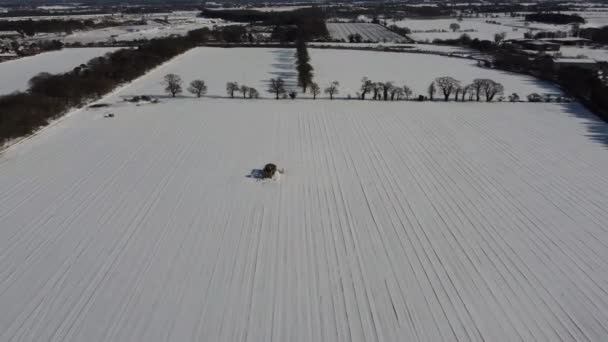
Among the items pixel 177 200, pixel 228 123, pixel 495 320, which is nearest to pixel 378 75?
pixel 228 123

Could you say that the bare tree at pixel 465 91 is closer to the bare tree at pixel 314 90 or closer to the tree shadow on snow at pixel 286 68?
the bare tree at pixel 314 90

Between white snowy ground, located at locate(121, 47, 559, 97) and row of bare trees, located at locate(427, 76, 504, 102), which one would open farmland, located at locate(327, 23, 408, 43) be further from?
row of bare trees, located at locate(427, 76, 504, 102)

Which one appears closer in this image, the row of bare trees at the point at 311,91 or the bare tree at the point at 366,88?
the bare tree at the point at 366,88

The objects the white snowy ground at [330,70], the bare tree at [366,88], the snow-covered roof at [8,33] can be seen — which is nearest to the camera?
the bare tree at [366,88]

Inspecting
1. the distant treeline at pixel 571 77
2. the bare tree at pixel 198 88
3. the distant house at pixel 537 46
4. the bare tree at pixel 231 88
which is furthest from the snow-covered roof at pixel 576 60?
the bare tree at pixel 198 88

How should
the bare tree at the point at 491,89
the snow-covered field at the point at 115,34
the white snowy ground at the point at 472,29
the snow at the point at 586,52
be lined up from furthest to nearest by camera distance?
the white snowy ground at the point at 472,29 < the snow-covered field at the point at 115,34 < the snow at the point at 586,52 < the bare tree at the point at 491,89

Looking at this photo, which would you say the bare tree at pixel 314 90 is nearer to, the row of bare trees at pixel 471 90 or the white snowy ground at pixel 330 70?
the white snowy ground at pixel 330 70

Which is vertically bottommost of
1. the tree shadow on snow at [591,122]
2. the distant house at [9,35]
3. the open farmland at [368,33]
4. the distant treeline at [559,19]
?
the tree shadow on snow at [591,122]

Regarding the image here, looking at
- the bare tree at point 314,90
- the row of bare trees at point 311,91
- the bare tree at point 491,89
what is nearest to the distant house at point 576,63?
the bare tree at point 491,89

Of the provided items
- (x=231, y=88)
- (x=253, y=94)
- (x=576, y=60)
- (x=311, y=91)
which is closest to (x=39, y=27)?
(x=231, y=88)

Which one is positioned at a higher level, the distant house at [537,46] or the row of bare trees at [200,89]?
the distant house at [537,46]
